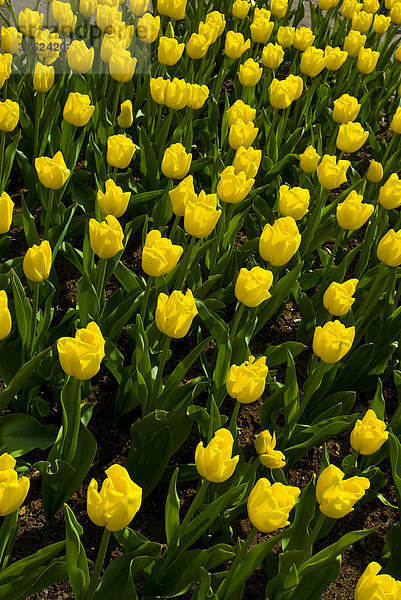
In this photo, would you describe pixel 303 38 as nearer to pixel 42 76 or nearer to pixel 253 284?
pixel 42 76

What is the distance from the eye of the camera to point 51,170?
2264 mm

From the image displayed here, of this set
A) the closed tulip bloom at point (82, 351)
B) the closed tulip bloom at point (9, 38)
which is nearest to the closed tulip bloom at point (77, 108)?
the closed tulip bloom at point (9, 38)

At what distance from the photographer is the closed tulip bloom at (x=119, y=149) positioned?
7.92 feet

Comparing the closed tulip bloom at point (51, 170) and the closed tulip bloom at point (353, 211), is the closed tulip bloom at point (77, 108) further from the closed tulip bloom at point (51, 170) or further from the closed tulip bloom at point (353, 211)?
the closed tulip bloom at point (353, 211)

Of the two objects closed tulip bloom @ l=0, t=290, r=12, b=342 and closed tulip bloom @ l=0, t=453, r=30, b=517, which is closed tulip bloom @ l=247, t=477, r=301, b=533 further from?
closed tulip bloom @ l=0, t=290, r=12, b=342

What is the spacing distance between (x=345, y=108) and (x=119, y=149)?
1.17 m

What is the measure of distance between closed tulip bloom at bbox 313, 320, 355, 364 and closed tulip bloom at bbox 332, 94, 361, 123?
58.6 inches

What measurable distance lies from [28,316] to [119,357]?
0.32 metres

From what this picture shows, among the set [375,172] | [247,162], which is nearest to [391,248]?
[247,162]

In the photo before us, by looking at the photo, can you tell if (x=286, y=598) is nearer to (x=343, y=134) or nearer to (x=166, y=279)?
(x=166, y=279)

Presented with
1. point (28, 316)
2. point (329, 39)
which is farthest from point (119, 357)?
point (329, 39)

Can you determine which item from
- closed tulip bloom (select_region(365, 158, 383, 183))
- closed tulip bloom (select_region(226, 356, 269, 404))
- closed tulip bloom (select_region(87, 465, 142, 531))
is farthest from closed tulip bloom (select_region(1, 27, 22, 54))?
closed tulip bloom (select_region(87, 465, 142, 531))

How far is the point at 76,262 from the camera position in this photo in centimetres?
259

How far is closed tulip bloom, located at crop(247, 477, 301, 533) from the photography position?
1.46m
